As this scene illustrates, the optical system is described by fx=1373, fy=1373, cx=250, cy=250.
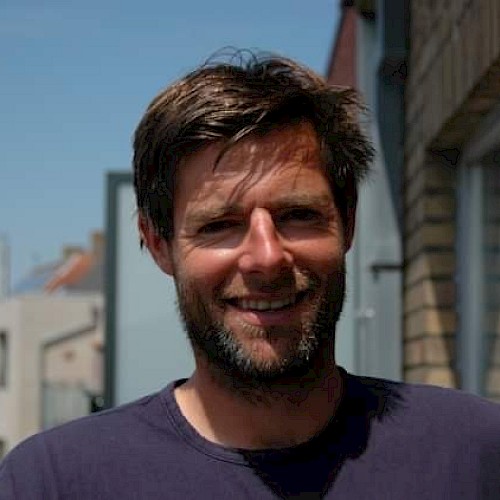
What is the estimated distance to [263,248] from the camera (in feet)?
6.14

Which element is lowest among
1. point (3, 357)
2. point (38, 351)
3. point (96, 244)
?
point (3, 357)

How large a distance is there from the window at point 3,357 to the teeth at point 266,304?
4357 centimetres

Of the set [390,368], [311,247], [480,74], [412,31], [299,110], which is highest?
[412,31]

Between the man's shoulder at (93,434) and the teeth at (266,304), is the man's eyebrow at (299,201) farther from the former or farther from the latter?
the man's shoulder at (93,434)

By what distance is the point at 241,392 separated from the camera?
1.95m

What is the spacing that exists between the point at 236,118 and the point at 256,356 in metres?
0.33

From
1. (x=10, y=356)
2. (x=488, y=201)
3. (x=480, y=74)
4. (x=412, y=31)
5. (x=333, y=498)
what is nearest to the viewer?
(x=333, y=498)

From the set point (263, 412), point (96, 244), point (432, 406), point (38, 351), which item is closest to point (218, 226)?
point (263, 412)

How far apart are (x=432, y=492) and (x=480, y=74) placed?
1907mm

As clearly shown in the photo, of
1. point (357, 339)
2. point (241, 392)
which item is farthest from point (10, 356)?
point (241, 392)

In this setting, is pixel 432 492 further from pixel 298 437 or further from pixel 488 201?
pixel 488 201

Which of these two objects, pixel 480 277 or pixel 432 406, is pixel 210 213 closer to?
pixel 432 406

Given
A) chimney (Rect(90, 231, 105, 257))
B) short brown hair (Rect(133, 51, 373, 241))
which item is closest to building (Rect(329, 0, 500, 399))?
short brown hair (Rect(133, 51, 373, 241))

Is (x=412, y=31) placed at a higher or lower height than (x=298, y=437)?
higher
